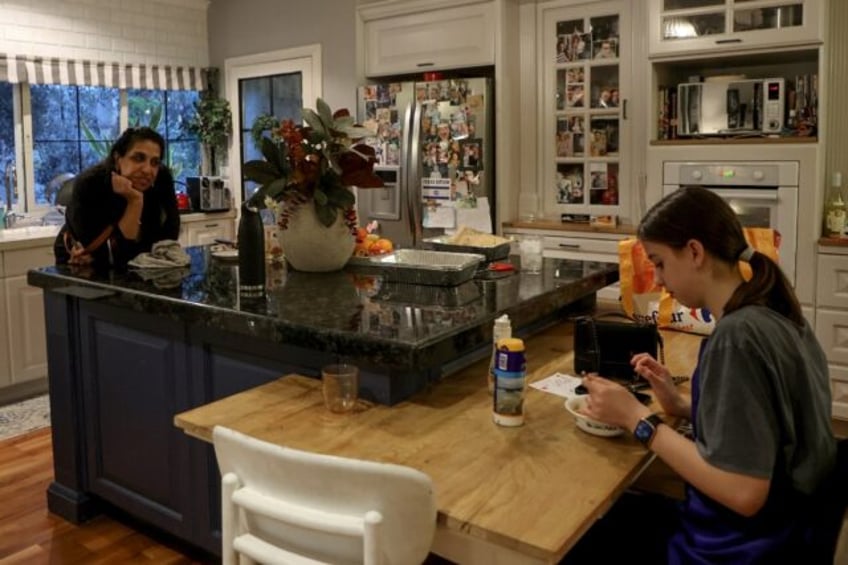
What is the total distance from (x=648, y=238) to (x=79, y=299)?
6.91ft

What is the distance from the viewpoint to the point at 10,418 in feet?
13.6

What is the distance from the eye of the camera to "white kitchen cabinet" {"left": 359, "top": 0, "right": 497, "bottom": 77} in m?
4.71

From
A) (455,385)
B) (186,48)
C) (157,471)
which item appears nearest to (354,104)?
(186,48)

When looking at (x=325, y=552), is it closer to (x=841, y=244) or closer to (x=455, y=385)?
(x=455, y=385)

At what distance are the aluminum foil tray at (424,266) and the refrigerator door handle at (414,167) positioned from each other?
1996 millimetres

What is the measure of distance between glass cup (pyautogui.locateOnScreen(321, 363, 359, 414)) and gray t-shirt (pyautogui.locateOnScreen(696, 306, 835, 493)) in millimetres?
768

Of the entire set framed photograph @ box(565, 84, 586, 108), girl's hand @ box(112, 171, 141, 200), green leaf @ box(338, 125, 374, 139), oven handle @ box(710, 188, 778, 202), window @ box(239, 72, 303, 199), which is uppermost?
window @ box(239, 72, 303, 199)

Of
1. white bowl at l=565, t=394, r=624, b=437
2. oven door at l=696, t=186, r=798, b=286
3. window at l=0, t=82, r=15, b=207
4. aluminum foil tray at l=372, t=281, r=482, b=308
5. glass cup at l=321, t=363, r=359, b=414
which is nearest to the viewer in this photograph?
white bowl at l=565, t=394, r=624, b=437

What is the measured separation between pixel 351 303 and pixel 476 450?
708 millimetres

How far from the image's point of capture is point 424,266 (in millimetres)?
2457

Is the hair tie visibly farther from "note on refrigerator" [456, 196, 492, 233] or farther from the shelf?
"note on refrigerator" [456, 196, 492, 233]

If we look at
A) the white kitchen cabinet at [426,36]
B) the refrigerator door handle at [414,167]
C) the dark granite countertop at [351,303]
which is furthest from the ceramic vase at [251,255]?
the white kitchen cabinet at [426,36]

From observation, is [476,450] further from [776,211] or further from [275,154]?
[776,211]

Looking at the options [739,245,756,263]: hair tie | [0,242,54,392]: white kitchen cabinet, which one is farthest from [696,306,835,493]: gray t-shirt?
[0,242,54,392]: white kitchen cabinet
